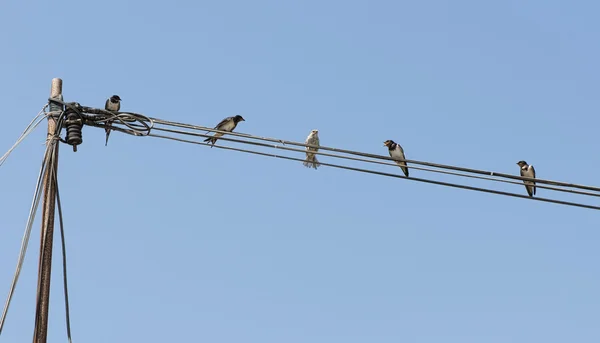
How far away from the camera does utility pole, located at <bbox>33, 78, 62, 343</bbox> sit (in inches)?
320

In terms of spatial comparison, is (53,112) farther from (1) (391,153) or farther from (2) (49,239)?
(1) (391,153)

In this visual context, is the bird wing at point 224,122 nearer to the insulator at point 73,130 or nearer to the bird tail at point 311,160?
the bird tail at point 311,160

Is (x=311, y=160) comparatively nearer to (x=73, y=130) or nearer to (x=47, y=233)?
(x=73, y=130)

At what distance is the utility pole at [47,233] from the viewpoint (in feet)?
26.7

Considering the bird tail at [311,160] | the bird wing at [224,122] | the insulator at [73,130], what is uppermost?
the bird wing at [224,122]

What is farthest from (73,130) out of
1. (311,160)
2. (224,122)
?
(224,122)

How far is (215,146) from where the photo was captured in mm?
10094

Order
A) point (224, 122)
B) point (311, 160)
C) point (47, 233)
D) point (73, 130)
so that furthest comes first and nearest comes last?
point (224, 122) → point (311, 160) → point (73, 130) → point (47, 233)

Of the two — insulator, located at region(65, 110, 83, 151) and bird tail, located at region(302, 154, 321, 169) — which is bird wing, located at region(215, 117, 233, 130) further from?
insulator, located at region(65, 110, 83, 151)

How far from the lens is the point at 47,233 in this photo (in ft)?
27.6

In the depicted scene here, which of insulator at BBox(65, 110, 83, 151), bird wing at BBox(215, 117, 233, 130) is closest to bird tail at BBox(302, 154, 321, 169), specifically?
bird wing at BBox(215, 117, 233, 130)

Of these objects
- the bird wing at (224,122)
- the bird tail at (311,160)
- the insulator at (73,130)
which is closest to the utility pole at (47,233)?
the insulator at (73,130)

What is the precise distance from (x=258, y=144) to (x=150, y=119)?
1.20 m

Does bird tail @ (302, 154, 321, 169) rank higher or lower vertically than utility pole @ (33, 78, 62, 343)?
higher
